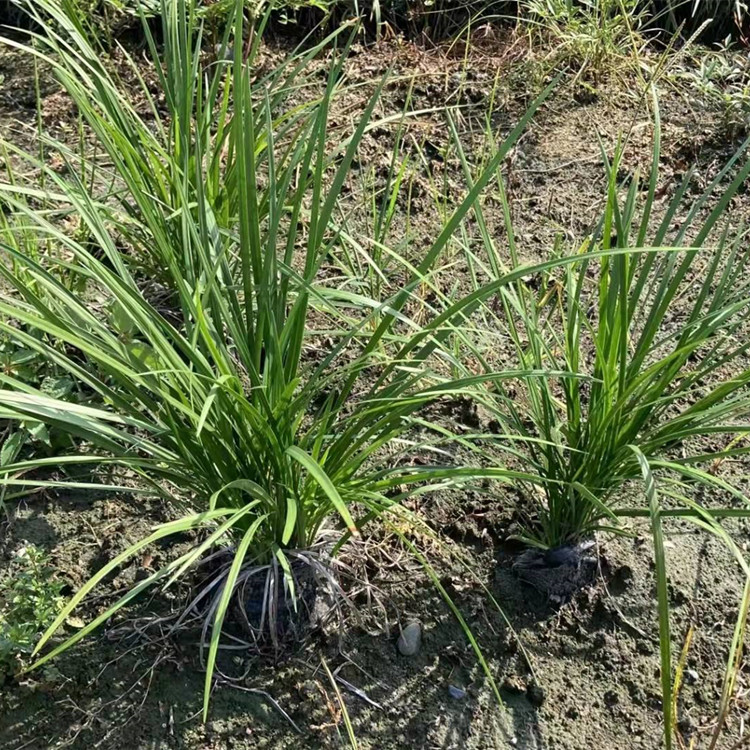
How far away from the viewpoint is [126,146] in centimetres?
166

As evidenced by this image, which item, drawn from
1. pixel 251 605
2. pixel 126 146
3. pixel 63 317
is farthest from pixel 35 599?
pixel 126 146

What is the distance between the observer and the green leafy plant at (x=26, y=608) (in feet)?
4.83

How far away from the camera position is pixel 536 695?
154 centimetres

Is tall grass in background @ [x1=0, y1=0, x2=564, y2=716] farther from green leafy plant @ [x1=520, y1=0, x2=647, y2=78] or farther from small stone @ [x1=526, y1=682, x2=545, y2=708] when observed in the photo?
green leafy plant @ [x1=520, y1=0, x2=647, y2=78]

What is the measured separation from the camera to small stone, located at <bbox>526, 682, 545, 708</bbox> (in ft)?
5.07

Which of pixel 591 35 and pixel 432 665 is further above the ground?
pixel 591 35

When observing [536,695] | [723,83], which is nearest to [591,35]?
[723,83]

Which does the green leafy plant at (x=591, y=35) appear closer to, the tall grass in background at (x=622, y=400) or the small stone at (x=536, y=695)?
the tall grass in background at (x=622, y=400)

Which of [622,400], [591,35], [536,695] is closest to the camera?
[622,400]

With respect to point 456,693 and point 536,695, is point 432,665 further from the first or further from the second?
point 536,695

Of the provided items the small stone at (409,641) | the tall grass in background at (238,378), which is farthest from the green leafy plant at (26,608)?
the small stone at (409,641)

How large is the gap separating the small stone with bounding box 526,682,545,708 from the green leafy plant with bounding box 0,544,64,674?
82cm

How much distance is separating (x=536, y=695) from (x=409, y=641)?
0.23m

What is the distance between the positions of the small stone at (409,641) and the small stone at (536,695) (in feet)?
0.68
